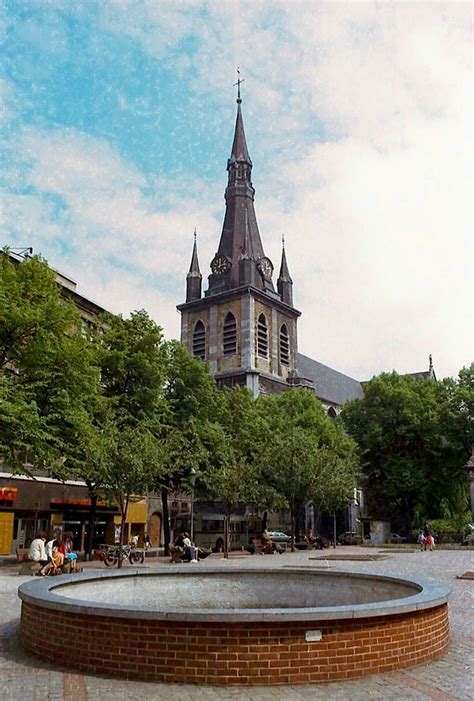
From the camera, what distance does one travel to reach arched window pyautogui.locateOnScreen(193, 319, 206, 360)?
74.6 metres

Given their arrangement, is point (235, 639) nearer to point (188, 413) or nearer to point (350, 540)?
point (188, 413)

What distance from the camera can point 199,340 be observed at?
7556 cm

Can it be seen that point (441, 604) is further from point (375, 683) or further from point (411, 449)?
point (411, 449)

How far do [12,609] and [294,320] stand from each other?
6823cm

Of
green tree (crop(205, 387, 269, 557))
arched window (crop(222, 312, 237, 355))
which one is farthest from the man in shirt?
arched window (crop(222, 312, 237, 355))

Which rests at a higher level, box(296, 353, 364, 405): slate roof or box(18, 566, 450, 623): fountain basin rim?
box(296, 353, 364, 405): slate roof

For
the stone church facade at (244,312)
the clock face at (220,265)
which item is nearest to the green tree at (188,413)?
the stone church facade at (244,312)

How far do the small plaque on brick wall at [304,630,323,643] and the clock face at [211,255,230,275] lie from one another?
69.7 m

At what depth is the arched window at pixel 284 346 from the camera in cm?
7600

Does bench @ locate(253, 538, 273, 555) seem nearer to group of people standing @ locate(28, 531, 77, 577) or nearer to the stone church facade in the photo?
group of people standing @ locate(28, 531, 77, 577)

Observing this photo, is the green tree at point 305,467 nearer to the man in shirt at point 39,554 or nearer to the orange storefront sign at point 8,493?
the orange storefront sign at point 8,493

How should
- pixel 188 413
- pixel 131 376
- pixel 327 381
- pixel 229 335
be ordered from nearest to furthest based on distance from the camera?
pixel 131 376
pixel 188 413
pixel 229 335
pixel 327 381

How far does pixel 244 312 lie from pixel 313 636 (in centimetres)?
6499

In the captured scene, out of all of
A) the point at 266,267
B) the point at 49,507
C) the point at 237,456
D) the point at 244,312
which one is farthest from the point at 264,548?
the point at 266,267
